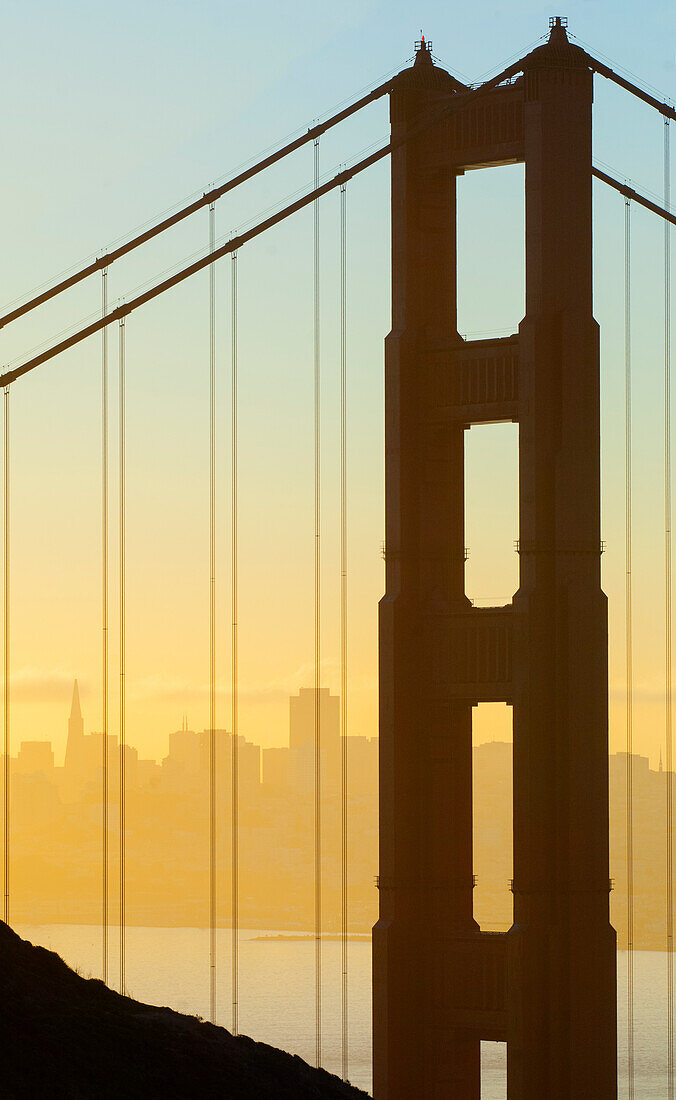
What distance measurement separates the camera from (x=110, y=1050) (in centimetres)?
3903

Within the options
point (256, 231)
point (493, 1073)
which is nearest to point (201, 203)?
point (256, 231)

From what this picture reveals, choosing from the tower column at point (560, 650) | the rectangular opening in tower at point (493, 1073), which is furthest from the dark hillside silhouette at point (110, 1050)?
the rectangular opening in tower at point (493, 1073)

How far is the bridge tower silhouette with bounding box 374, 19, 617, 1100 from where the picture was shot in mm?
45219

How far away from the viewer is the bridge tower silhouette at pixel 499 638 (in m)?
45.2

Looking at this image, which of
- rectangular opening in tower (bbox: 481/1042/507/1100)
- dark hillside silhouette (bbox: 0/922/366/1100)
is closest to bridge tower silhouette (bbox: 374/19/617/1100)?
dark hillside silhouette (bbox: 0/922/366/1100)

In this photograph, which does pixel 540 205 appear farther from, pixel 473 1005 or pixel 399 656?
pixel 473 1005

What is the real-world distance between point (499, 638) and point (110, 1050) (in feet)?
44.6

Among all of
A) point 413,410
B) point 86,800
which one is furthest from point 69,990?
point 86,800

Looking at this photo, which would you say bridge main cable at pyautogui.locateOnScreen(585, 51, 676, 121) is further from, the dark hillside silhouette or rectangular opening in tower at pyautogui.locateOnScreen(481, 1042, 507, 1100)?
rectangular opening in tower at pyautogui.locateOnScreen(481, 1042, 507, 1100)

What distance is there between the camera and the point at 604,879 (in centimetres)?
4559

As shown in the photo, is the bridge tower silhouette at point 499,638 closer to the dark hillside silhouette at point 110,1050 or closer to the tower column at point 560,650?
the tower column at point 560,650

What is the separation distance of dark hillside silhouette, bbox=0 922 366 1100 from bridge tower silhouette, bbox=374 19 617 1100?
432cm

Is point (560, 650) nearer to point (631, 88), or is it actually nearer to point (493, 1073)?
point (631, 88)

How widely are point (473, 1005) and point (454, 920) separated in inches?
83.2
